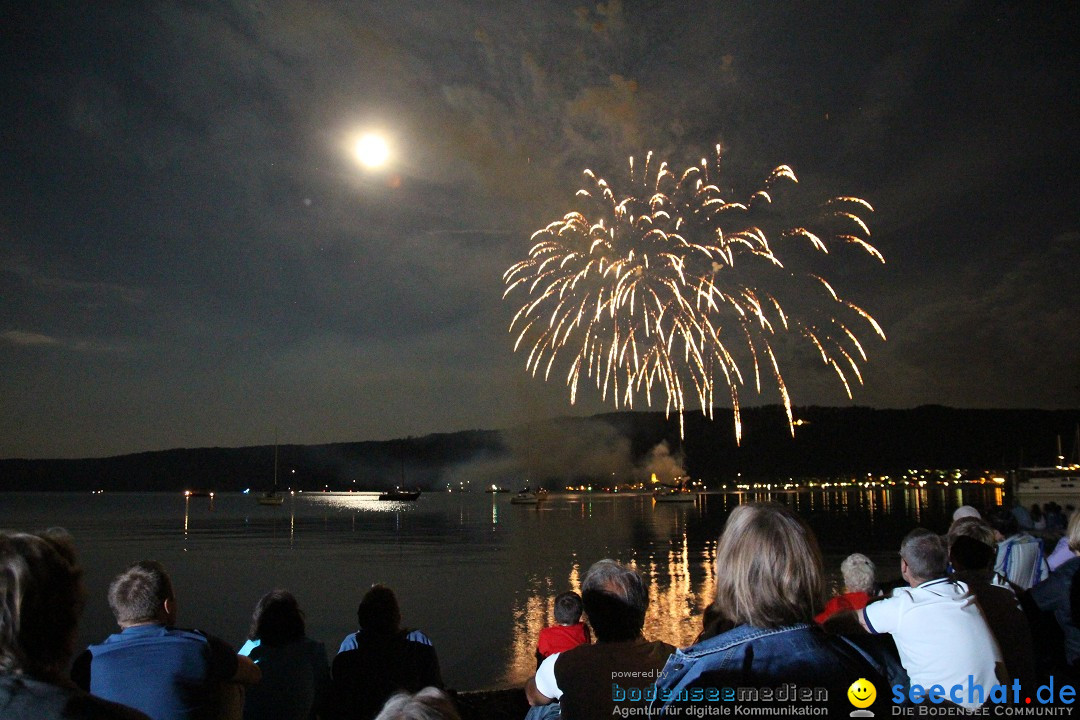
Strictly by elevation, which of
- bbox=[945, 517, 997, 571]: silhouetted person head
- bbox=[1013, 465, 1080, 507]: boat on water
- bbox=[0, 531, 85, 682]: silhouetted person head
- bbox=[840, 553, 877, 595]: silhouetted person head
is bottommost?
bbox=[1013, 465, 1080, 507]: boat on water

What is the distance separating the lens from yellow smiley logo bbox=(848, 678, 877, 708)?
2551mm

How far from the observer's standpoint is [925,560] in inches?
177

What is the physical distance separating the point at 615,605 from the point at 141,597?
2434mm

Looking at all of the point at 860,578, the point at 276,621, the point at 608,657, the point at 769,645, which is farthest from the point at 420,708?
the point at 860,578

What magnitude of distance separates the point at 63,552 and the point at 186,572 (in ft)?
143

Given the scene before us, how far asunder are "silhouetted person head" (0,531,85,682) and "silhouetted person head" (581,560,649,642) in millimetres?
2360

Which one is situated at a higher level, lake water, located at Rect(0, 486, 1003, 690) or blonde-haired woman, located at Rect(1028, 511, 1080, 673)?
A: blonde-haired woman, located at Rect(1028, 511, 1080, 673)

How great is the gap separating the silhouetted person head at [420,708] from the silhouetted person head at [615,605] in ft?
5.34

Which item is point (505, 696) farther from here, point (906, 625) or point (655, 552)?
point (655, 552)

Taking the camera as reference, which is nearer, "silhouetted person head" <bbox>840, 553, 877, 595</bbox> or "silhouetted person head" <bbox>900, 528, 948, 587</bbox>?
"silhouetted person head" <bbox>900, 528, 948, 587</bbox>

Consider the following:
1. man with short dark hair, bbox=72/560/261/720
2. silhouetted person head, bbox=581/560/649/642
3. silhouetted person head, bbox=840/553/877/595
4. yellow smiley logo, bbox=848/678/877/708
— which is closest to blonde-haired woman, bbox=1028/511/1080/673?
silhouetted person head, bbox=840/553/877/595

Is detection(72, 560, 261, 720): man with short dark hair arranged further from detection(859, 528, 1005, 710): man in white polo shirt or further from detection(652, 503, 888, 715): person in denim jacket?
detection(859, 528, 1005, 710): man in white polo shirt

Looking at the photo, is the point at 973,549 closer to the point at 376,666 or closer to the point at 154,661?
the point at 376,666

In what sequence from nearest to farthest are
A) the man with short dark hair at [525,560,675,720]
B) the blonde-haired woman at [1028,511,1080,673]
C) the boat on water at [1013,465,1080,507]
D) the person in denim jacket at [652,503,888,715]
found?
the person in denim jacket at [652,503,888,715], the man with short dark hair at [525,560,675,720], the blonde-haired woman at [1028,511,1080,673], the boat on water at [1013,465,1080,507]
